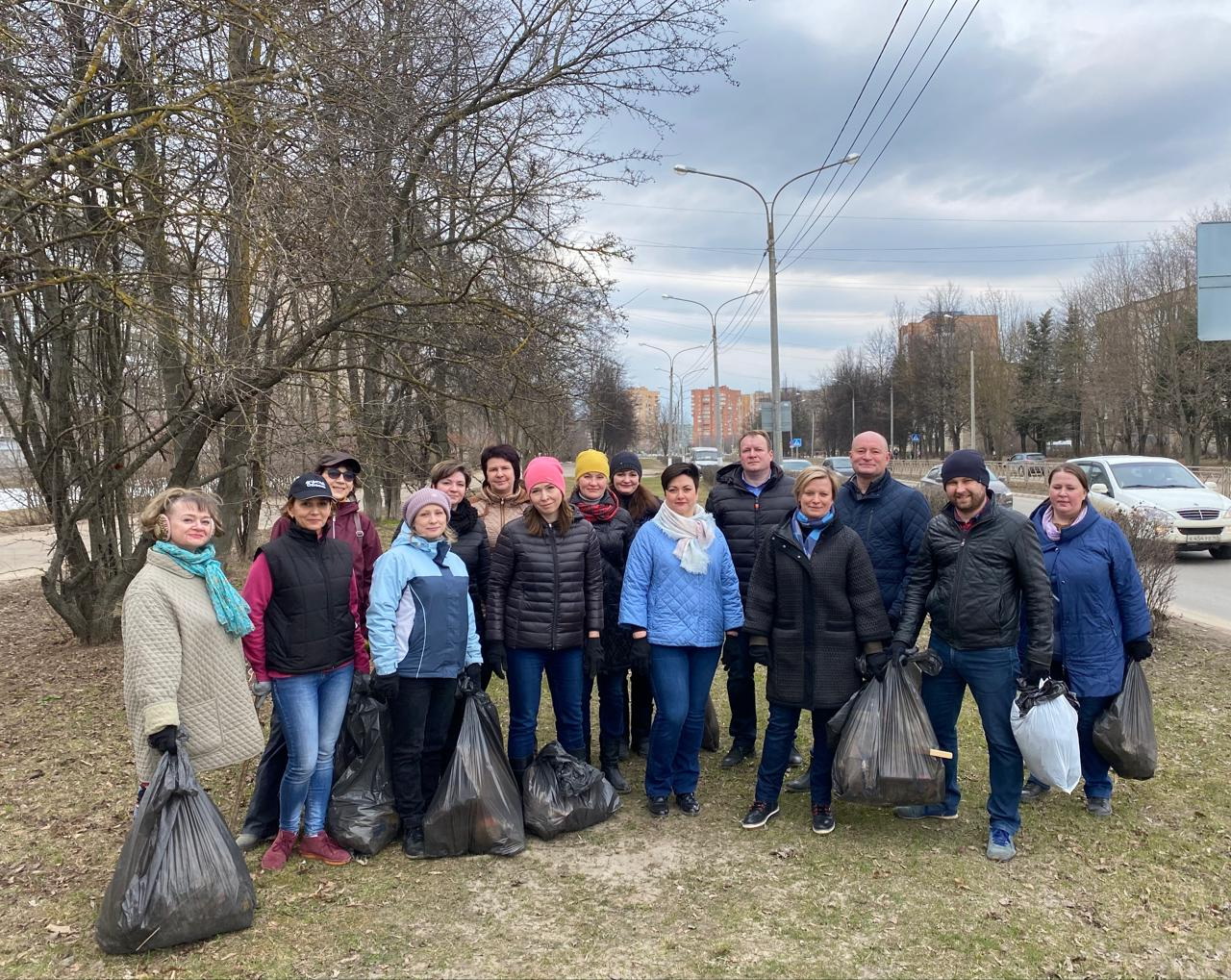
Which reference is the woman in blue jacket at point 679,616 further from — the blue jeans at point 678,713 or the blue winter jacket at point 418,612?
the blue winter jacket at point 418,612

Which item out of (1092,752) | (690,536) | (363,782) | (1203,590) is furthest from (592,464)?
(1203,590)

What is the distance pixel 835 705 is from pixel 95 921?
10.3 feet

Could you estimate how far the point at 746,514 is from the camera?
4.72m

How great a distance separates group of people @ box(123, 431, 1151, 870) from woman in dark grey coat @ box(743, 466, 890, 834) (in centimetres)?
1

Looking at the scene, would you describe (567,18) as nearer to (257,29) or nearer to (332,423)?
(257,29)

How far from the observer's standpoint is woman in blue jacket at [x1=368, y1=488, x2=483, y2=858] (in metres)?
3.62

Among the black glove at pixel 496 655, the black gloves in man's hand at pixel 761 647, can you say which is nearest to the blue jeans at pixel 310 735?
the black glove at pixel 496 655

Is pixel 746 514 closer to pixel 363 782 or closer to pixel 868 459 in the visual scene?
pixel 868 459

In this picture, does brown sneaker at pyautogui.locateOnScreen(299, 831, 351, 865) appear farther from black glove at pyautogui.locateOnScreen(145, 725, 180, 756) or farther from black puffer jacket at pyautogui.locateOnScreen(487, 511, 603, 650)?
black puffer jacket at pyautogui.locateOnScreen(487, 511, 603, 650)

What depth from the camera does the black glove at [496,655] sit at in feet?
13.3

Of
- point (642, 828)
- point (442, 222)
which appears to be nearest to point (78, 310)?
point (442, 222)

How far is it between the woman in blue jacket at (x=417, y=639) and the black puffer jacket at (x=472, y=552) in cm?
51

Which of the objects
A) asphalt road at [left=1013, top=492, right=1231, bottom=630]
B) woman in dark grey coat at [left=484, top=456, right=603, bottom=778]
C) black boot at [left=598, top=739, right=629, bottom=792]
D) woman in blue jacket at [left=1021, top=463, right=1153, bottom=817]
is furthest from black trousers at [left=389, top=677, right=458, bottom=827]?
asphalt road at [left=1013, top=492, right=1231, bottom=630]

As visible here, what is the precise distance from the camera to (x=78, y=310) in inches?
267
